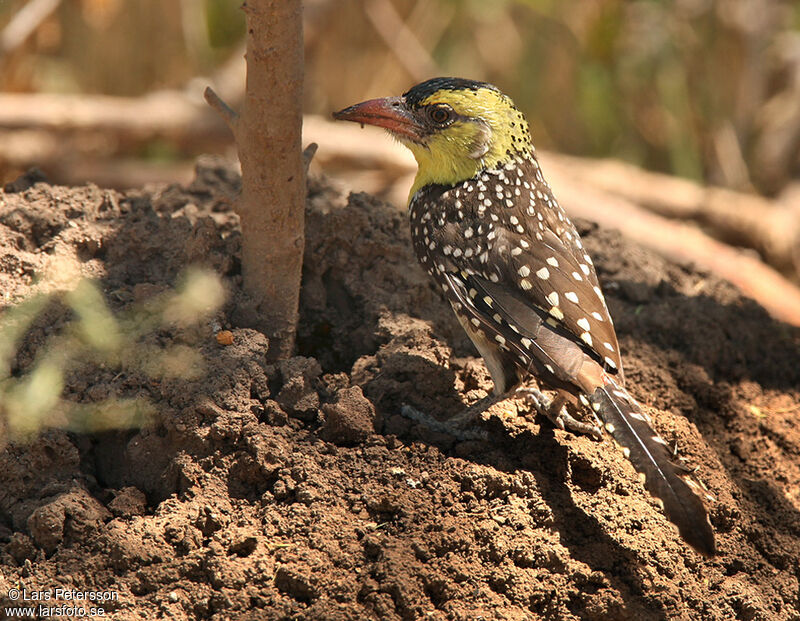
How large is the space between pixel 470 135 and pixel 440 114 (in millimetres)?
153

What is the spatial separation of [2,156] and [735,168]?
5779 mm

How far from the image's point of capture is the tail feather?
2.72m

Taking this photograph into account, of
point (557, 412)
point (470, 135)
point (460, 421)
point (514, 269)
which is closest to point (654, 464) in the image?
point (557, 412)

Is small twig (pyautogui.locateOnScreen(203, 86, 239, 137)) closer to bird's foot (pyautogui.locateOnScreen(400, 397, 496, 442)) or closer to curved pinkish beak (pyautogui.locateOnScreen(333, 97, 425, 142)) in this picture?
curved pinkish beak (pyautogui.locateOnScreen(333, 97, 425, 142))

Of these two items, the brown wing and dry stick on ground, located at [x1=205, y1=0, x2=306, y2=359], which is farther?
the brown wing

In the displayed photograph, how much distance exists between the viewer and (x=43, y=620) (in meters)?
2.46

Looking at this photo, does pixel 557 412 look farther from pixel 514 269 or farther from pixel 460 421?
pixel 514 269

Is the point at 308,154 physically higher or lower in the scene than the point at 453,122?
lower

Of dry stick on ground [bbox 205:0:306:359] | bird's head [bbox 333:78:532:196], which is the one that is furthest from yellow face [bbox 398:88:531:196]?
dry stick on ground [bbox 205:0:306:359]

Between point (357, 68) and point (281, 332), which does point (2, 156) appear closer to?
point (357, 68)

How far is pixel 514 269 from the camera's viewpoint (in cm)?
330

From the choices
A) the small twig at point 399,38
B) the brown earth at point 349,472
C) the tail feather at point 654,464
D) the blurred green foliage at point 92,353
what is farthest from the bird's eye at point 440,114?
the small twig at point 399,38

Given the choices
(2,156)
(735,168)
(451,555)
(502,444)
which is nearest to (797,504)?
(502,444)

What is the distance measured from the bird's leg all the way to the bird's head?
0.95 meters
